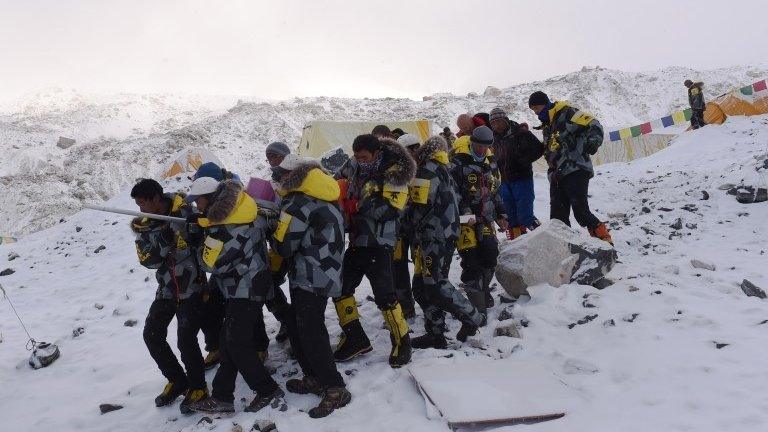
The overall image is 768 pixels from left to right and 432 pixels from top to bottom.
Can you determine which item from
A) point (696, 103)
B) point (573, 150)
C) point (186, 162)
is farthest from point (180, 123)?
point (573, 150)

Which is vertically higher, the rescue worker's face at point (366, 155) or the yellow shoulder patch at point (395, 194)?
the rescue worker's face at point (366, 155)

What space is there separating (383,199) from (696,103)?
17375 millimetres

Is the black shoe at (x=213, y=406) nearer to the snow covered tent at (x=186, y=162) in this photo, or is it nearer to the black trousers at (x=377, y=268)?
the black trousers at (x=377, y=268)

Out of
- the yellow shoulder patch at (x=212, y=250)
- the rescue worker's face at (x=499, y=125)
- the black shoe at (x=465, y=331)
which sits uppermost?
the rescue worker's face at (x=499, y=125)

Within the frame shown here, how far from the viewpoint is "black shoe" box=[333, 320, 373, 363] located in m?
4.51

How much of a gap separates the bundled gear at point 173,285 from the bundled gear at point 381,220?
1338 millimetres

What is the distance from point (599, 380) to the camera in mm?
3701

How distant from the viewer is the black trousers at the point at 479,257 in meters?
5.02

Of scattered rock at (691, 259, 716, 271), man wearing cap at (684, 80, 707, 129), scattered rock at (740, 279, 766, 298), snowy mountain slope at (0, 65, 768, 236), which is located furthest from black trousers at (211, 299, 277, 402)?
snowy mountain slope at (0, 65, 768, 236)

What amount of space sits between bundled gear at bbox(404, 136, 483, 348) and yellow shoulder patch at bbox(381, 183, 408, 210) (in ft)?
1.07

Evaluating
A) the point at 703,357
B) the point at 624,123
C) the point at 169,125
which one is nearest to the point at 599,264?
the point at 703,357

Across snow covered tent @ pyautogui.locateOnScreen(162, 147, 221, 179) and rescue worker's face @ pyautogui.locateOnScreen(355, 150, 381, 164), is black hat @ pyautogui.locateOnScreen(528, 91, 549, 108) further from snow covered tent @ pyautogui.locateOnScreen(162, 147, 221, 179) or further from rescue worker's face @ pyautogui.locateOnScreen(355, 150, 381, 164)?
snow covered tent @ pyautogui.locateOnScreen(162, 147, 221, 179)

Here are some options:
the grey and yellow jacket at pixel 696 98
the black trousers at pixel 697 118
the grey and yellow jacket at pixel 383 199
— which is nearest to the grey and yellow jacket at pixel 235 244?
the grey and yellow jacket at pixel 383 199

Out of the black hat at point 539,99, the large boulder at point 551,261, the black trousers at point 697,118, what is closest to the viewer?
the large boulder at point 551,261
